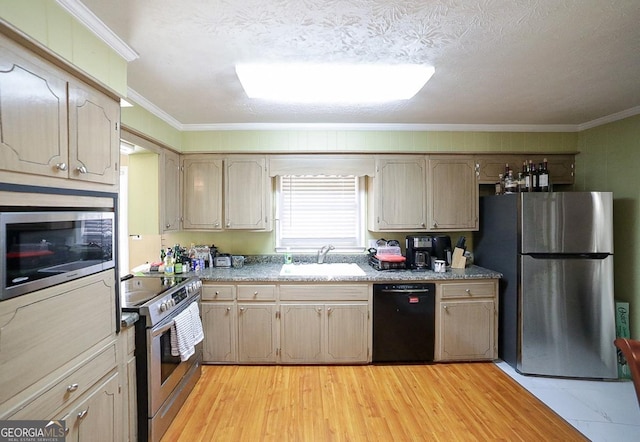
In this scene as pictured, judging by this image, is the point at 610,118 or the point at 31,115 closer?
the point at 31,115

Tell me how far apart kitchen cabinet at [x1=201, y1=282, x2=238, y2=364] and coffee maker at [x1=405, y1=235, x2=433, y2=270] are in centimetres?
182

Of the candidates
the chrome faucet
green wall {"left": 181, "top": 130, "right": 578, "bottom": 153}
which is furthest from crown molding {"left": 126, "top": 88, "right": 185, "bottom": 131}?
the chrome faucet

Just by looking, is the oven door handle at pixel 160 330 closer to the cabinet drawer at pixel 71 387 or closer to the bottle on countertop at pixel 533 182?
the cabinet drawer at pixel 71 387

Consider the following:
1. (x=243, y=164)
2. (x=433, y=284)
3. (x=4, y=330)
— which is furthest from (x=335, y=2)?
(x=433, y=284)

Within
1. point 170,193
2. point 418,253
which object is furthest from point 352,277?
point 170,193

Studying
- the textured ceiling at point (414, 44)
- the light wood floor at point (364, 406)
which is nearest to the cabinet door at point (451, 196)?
the textured ceiling at point (414, 44)

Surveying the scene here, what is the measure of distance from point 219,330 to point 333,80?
7.76 ft

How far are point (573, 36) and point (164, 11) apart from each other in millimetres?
2048

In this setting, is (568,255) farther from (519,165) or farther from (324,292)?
(324,292)

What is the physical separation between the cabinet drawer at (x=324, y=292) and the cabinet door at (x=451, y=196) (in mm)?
1067

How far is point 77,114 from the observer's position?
1.24 meters

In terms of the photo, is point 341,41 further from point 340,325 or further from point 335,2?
point 340,325

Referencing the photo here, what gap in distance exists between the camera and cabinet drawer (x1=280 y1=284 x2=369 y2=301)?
2656mm

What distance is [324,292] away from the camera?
266cm
